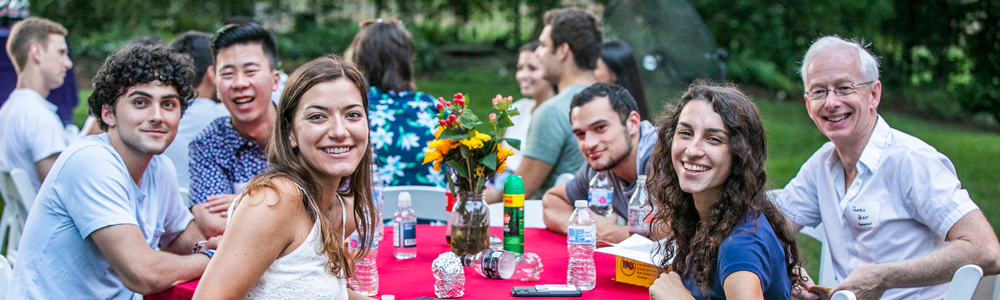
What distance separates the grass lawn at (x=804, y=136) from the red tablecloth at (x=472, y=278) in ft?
11.3

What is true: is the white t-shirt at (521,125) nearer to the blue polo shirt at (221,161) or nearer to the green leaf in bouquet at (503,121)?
the blue polo shirt at (221,161)

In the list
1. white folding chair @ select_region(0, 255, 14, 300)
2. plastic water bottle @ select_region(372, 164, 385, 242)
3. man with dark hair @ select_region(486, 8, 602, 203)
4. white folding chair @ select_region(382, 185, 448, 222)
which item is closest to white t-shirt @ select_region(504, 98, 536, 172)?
man with dark hair @ select_region(486, 8, 602, 203)

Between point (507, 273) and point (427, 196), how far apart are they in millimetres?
1410

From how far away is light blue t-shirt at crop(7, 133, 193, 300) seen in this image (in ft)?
7.54

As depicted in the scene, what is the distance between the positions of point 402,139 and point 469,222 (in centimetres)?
132

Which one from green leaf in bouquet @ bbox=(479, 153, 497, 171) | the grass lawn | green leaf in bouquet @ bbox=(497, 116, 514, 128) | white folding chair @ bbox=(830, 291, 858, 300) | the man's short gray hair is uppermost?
the man's short gray hair

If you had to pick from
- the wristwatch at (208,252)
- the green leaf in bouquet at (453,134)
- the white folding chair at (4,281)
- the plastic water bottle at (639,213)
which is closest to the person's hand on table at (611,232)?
the plastic water bottle at (639,213)

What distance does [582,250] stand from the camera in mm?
2414

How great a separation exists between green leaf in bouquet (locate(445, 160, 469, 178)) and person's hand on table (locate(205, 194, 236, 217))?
103 cm

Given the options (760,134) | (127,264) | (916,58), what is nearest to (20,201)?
(127,264)

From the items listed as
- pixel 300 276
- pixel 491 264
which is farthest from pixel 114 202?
pixel 491 264

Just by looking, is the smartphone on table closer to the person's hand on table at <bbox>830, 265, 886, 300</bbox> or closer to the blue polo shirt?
the person's hand on table at <bbox>830, 265, 886, 300</bbox>

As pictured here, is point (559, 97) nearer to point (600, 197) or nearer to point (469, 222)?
point (600, 197)

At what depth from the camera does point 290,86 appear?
198cm
